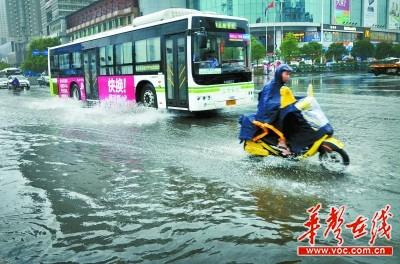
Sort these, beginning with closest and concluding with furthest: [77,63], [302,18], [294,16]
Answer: [77,63], [294,16], [302,18]

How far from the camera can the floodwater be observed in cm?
417

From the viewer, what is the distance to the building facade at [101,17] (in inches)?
3497

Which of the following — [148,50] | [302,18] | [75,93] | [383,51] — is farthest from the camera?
[302,18]

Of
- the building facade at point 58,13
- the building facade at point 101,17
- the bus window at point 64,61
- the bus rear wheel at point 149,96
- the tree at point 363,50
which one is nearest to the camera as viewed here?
the bus rear wheel at point 149,96

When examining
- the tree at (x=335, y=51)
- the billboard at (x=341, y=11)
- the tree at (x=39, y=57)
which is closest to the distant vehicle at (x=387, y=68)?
the tree at (x=335, y=51)

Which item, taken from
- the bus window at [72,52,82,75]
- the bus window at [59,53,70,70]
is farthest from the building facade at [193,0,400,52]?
the bus window at [72,52,82,75]

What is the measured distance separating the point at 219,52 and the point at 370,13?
104784 mm

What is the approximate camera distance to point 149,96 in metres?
14.8

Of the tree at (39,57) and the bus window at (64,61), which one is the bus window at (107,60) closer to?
the bus window at (64,61)

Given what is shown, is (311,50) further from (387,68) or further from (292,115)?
(292,115)

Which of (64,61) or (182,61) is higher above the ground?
(64,61)

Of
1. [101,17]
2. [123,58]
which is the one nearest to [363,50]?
[101,17]

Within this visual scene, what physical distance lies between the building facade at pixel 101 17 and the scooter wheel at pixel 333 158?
279 ft

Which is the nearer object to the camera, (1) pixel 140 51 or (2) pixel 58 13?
(1) pixel 140 51
